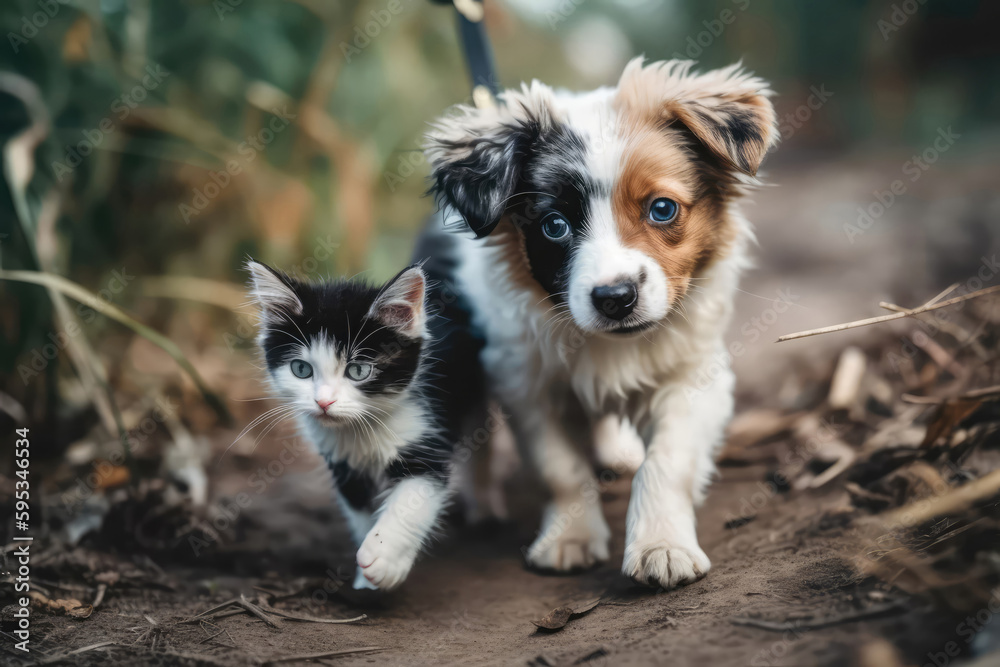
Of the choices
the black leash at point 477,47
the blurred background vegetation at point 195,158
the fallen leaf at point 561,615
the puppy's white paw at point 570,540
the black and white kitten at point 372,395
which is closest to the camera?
the fallen leaf at point 561,615

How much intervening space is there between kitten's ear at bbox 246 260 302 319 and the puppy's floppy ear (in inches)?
23.6

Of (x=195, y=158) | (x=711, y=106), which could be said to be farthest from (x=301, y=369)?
(x=195, y=158)

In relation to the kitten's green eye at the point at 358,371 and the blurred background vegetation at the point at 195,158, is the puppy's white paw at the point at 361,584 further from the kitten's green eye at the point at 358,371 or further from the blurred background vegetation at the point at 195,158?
the blurred background vegetation at the point at 195,158

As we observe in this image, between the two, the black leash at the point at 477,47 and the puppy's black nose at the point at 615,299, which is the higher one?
the black leash at the point at 477,47

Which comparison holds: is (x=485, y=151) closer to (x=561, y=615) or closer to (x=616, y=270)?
(x=616, y=270)

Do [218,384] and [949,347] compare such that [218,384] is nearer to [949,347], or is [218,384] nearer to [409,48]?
[409,48]

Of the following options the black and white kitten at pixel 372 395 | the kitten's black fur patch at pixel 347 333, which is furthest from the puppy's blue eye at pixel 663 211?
the kitten's black fur patch at pixel 347 333

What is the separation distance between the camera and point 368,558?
2.02 meters

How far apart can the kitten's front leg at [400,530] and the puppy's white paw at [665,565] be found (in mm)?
614

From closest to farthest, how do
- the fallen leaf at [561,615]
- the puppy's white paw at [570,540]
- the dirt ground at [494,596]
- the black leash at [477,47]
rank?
the dirt ground at [494,596] < the fallen leaf at [561,615] < the puppy's white paw at [570,540] < the black leash at [477,47]

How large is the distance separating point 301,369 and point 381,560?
0.61 metres

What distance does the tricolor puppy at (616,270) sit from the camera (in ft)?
7.22

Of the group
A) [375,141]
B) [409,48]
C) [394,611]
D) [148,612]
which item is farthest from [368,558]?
[409,48]

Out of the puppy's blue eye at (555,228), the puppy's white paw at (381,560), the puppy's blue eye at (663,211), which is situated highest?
the puppy's blue eye at (663,211)
